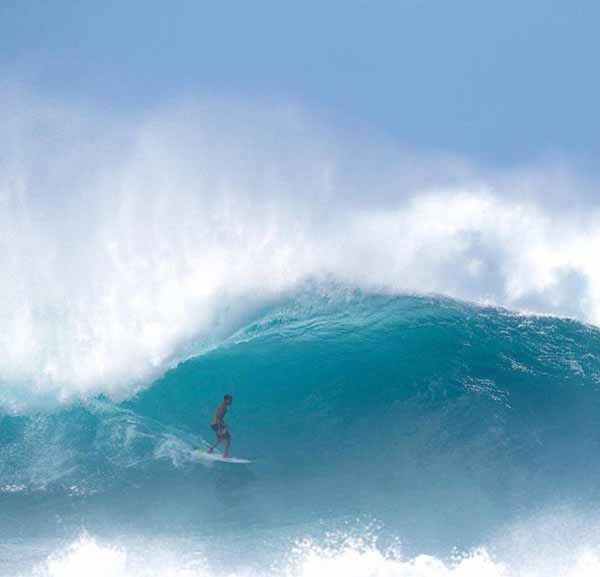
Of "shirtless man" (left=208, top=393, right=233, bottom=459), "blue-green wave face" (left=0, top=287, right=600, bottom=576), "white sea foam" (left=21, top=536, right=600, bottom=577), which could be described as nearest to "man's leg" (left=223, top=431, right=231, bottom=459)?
"shirtless man" (left=208, top=393, right=233, bottom=459)

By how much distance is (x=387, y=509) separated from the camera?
10.3 meters

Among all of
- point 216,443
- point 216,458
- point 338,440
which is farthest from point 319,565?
point 338,440

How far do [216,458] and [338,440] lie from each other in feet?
6.93

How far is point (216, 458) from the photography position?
37.5ft

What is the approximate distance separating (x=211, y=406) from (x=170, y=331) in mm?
2605

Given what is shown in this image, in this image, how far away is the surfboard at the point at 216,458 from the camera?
11438 millimetres

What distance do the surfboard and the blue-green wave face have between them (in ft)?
0.46

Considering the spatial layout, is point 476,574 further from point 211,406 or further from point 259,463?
point 211,406

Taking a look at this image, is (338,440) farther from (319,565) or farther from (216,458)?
(319,565)

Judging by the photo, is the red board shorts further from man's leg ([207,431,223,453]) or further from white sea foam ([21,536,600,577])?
white sea foam ([21,536,600,577])

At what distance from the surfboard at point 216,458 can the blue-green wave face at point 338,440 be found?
0.46 ft

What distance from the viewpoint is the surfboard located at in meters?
11.4

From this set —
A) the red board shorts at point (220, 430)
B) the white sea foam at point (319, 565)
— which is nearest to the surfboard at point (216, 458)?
the red board shorts at point (220, 430)

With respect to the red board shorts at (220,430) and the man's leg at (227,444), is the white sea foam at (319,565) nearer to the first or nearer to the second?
the man's leg at (227,444)
